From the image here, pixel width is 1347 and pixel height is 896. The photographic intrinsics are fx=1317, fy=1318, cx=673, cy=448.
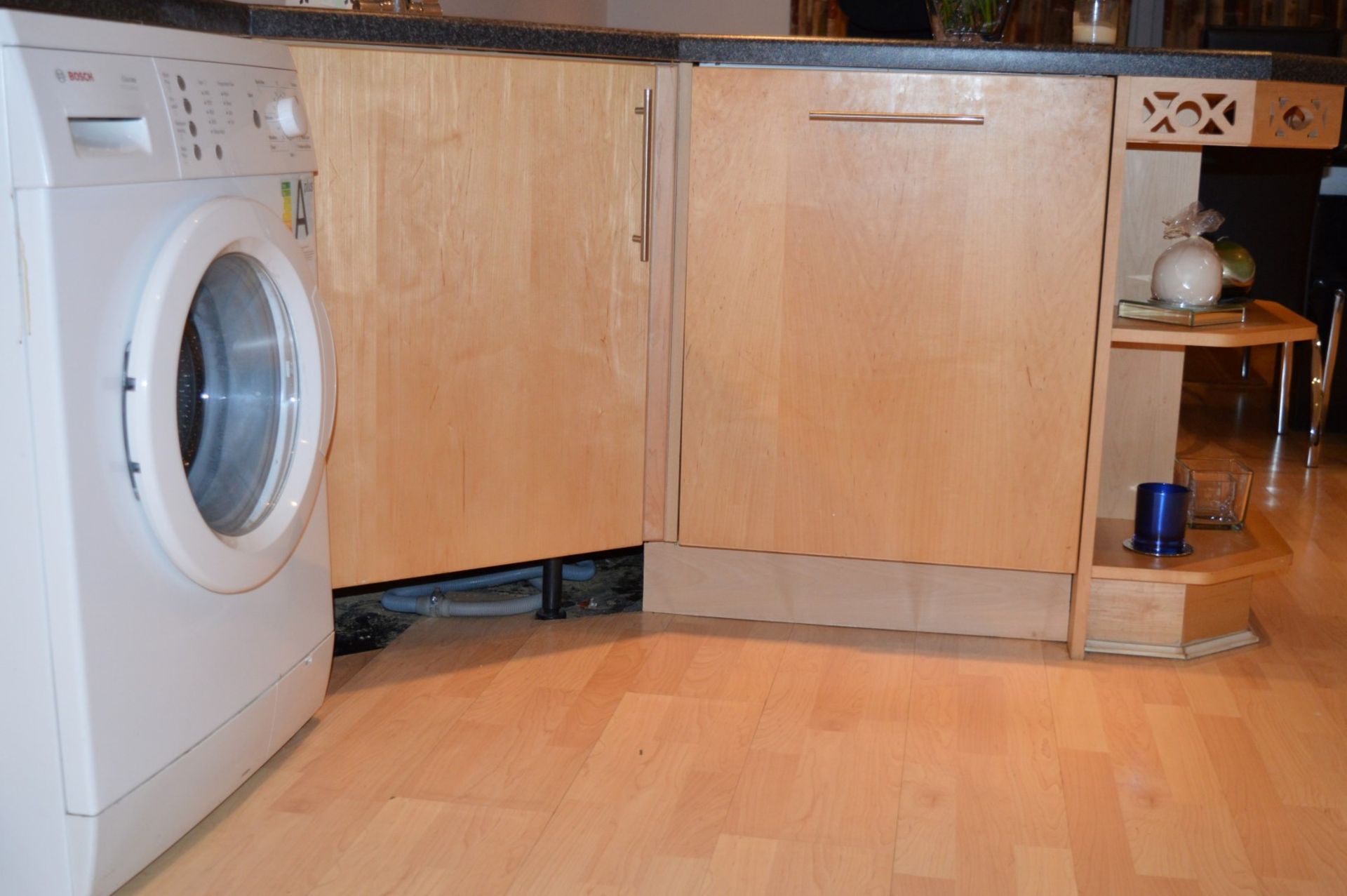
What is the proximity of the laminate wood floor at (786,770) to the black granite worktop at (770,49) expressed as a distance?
861mm

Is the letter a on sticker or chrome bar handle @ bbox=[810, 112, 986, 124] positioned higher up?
chrome bar handle @ bbox=[810, 112, 986, 124]

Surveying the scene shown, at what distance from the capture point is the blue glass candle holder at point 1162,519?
201 centimetres

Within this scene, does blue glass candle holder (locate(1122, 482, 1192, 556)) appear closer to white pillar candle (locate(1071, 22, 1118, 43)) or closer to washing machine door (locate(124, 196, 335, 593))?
white pillar candle (locate(1071, 22, 1118, 43))

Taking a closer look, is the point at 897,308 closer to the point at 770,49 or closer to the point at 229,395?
the point at 770,49

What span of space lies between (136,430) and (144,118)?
30 cm

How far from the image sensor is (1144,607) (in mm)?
1994

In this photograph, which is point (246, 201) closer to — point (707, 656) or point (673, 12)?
point (707, 656)

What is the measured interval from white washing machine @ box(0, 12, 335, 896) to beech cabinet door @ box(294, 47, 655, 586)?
249 mm

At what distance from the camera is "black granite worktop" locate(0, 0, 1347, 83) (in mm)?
1708

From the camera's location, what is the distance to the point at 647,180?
1.93 m

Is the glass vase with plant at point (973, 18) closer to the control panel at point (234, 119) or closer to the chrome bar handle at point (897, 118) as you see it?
the chrome bar handle at point (897, 118)

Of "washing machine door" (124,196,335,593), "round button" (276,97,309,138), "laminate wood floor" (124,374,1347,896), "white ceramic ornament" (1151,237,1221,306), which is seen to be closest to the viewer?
"washing machine door" (124,196,335,593)

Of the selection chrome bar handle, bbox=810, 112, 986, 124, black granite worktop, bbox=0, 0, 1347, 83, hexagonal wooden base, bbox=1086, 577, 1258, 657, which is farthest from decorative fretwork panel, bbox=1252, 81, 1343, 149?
hexagonal wooden base, bbox=1086, 577, 1258, 657

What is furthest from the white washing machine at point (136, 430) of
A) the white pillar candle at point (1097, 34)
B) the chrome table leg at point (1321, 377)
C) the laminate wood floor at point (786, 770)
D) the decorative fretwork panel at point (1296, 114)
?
the chrome table leg at point (1321, 377)
